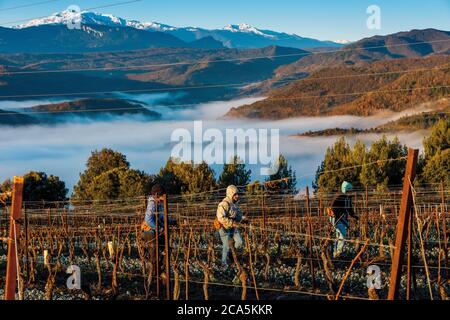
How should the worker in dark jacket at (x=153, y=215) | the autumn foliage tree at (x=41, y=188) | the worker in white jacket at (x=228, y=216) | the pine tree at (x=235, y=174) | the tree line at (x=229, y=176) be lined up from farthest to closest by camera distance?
the pine tree at (x=235, y=174) → the autumn foliage tree at (x=41, y=188) → the tree line at (x=229, y=176) → the worker in white jacket at (x=228, y=216) → the worker in dark jacket at (x=153, y=215)

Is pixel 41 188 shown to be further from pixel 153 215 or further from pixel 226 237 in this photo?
pixel 153 215

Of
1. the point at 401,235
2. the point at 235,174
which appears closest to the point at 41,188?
the point at 235,174

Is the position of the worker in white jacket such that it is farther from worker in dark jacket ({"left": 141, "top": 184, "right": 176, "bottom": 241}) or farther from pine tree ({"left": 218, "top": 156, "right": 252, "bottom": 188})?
pine tree ({"left": 218, "top": 156, "right": 252, "bottom": 188})

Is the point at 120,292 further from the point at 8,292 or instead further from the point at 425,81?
the point at 425,81

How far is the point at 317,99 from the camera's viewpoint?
529ft

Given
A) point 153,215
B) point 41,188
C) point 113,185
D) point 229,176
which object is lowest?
point 41,188

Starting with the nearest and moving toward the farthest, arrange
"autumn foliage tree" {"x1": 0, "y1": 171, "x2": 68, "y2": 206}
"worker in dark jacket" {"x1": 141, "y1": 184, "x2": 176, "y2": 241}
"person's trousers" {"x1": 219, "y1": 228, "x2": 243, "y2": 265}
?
"worker in dark jacket" {"x1": 141, "y1": 184, "x2": 176, "y2": 241}
"person's trousers" {"x1": 219, "y1": 228, "x2": 243, "y2": 265}
"autumn foliage tree" {"x1": 0, "y1": 171, "x2": 68, "y2": 206}

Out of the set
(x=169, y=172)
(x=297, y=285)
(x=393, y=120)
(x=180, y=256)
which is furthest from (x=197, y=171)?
(x=393, y=120)

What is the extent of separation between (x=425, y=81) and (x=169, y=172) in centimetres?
9880

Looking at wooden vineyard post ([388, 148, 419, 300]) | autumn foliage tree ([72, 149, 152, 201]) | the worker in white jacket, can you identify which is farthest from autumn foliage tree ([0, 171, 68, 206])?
wooden vineyard post ([388, 148, 419, 300])

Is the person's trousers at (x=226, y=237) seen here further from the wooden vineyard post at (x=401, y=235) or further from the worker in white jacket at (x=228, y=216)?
the wooden vineyard post at (x=401, y=235)

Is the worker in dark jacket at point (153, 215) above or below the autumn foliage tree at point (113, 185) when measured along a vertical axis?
above

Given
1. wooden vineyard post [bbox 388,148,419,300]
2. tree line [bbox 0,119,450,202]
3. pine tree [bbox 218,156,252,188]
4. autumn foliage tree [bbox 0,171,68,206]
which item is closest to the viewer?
wooden vineyard post [bbox 388,148,419,300]

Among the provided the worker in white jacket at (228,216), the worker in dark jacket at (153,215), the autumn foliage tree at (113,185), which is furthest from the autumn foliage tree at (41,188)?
the worker in dark jacket at (153,215)
